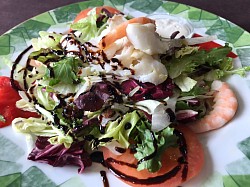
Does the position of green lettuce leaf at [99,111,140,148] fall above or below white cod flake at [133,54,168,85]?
below

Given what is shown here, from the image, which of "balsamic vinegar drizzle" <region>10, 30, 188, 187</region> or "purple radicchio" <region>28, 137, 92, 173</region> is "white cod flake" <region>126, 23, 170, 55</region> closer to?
"balsamic vinegar drizzle" <region>10, 30, 188, 187</region>

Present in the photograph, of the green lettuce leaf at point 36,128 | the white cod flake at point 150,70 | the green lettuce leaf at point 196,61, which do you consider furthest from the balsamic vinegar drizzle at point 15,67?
the green lettuce leaf at point 196,61

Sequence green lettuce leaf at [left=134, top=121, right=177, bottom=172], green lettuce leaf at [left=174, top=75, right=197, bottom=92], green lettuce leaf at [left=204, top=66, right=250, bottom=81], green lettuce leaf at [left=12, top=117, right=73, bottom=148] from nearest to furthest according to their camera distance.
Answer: green lettuce leaf at [left=134, top=121, right=177, bottom=172] → green lettuce leaf at [left=12, top=117, right=73, bottom=148] → green lettuce leaf at [left=174, top=75, right=197, bottom=92] → green lettuce leaf at [left=204, top=66, right=250, bottom=81]

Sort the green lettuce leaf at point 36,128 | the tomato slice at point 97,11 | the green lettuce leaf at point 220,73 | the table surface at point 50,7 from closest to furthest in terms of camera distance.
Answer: the green lettuce leaf at point 36,128 < the green lettuce leaf at point 220,73 < the tomato slice at point 97,11 < the table surface at point 50,7

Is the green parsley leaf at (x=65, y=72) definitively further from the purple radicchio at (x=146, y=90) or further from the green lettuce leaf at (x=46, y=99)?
the purple radicchio at (x=146, y=90)

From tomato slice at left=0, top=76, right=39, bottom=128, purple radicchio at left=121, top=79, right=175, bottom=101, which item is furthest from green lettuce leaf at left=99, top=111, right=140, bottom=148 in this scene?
tomato slice at left=0, top=76, right=39, bottom=128

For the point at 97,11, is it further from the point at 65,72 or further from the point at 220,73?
the point at 220,73

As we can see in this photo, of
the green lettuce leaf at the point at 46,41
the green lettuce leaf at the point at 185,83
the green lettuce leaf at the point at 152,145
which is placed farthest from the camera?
the green lettuce leaf at the point at 46,41
